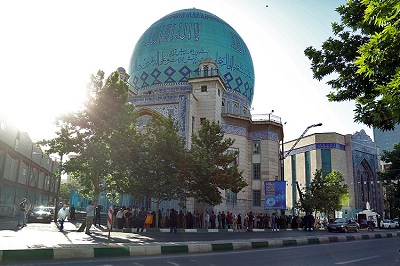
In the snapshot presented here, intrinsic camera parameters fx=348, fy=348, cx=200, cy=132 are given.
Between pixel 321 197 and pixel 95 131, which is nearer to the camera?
pixel 95 131

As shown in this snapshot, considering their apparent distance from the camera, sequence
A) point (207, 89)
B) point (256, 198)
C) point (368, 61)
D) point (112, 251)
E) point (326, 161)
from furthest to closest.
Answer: point (326, 161)
point (256, 198)
point (207, 89)
point (112, 251)
point (368, 61)

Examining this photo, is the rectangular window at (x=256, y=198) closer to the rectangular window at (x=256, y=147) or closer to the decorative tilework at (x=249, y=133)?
the rectangular window at (x=256, y=147)

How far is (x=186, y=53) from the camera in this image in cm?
3366

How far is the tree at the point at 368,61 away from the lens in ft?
19.3

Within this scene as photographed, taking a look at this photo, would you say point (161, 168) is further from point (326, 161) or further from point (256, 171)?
point (326, 161)

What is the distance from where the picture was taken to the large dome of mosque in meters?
33.5

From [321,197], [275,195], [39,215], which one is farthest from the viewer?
[321,197]

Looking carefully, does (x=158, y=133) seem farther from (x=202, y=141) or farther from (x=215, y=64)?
(x=215, y=64)

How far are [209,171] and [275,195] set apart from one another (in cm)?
527

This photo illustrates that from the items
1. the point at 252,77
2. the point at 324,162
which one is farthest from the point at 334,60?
the point at 324,162

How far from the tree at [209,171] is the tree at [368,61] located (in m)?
11.4

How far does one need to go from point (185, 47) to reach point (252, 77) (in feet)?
27.9

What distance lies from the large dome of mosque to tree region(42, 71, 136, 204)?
15.9 metres

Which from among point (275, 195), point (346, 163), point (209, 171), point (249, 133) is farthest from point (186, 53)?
point (346, 163)
